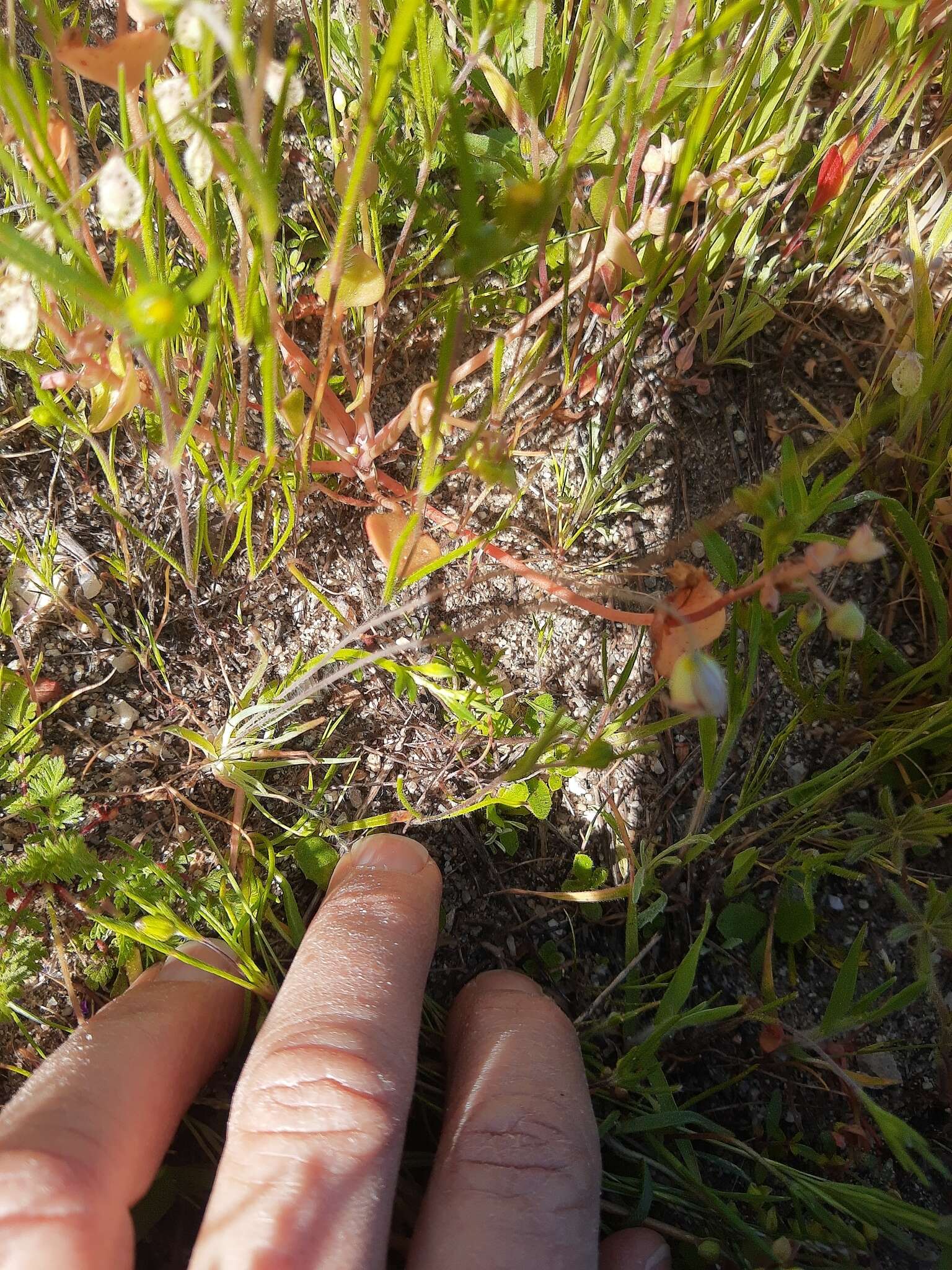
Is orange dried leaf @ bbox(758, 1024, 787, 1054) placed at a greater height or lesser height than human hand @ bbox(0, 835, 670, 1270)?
lesser

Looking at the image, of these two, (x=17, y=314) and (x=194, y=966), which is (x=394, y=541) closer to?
(x=17, y=314)

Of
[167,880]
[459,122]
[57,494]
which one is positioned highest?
[459,122]

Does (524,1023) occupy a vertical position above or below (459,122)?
below

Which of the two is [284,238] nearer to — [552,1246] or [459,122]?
[459,122]

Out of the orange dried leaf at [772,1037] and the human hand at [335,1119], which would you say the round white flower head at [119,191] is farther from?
the orange dried leaf at [772,1037]

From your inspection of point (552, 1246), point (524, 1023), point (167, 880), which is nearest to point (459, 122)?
point (167, 880)

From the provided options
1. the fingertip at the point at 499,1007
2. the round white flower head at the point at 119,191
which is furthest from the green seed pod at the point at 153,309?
the fingertip at the point at 499,1007

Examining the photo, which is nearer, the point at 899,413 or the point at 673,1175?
the point at 673,1175

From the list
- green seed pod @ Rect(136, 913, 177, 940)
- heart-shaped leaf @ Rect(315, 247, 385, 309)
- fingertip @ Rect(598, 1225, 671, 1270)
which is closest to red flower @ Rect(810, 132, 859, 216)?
heart-shaped leaf @ Rect(315, 247, 385, 309)

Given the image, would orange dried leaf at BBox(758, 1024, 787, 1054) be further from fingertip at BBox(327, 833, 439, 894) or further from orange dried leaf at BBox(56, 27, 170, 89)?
orange dried leaf at BBox(56, 27, 170, 89)
